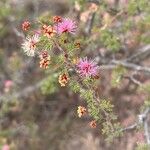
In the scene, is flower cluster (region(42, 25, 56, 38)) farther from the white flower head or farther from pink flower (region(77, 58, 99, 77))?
pink flower (region(77, 58, 99, 77))

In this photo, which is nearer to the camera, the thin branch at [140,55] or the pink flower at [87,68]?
the pink flower at [87,68]

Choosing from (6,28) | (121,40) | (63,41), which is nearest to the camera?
(63,41)

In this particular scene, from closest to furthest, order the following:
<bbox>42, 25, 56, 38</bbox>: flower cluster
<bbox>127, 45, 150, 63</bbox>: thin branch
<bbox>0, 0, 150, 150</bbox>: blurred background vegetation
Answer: <bbox>42, 25, 56, 38</bbox>: flower cluster, <bbox>127, 45, 150, 63</bbox>: thin branch, <bbox>0, 0, 150, 150</bbox>: blurred background vegetation

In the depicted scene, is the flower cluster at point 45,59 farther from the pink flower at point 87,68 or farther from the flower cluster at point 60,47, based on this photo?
the pink flower at point 87,68

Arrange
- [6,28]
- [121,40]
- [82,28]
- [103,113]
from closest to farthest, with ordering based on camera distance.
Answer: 1. [103,113]
2. [121,40]
3. [82,28]
4. [6,28]

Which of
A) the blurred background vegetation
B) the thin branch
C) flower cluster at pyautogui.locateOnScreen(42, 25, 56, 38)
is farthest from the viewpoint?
the blurred background vegetation

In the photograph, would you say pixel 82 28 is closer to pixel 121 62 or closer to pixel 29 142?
pixel 121 62

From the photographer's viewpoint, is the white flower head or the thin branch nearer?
the white flower head

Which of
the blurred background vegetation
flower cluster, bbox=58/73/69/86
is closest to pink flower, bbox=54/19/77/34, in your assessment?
flower cluster, bbox=58/73/69/86

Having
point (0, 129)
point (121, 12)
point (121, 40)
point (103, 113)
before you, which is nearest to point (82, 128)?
point (0, 129)

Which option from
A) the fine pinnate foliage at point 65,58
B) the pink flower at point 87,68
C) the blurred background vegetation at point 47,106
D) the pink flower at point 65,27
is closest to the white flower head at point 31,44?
the fine pinnate foliage at point 65,58

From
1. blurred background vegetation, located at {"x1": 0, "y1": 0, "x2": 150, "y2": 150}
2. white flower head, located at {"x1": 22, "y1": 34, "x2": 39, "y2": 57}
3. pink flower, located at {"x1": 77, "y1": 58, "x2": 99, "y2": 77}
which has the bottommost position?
pink flower, located at {"x1": 77, "y1": 58, "x2": 99, "y2": 77}
